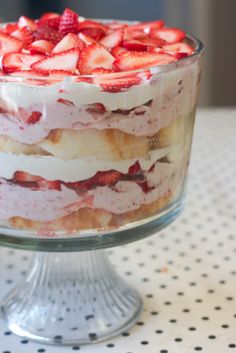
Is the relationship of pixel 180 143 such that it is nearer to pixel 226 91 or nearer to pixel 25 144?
pixel 25 144

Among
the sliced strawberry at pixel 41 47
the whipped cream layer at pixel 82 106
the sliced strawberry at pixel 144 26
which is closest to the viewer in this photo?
the whipped cream layer at pixel 82 106

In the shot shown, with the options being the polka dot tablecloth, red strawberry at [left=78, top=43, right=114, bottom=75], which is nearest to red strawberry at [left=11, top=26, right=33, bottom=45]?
red strawberry at [left=78, top=43, right=114, bottom=75]

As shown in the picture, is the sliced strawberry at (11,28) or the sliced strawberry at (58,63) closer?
the sliced strawberry at (58,63)

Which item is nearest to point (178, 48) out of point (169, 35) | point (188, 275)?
point (169, 35)

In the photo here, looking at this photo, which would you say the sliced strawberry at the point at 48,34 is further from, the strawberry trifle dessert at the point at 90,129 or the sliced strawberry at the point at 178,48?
the sliced strawberry at the point at 178,48

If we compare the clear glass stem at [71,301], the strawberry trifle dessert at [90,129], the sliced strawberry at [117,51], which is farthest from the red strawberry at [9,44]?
the clear glass stem at [71,301]

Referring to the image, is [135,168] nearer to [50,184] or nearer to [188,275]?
[50,184]
